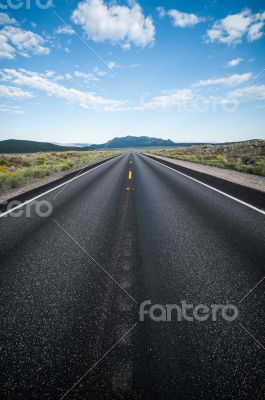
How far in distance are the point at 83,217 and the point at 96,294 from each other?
396cm

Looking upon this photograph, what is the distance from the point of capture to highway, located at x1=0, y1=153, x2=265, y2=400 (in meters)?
2.12

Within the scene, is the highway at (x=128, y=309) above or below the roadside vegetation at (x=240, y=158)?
above

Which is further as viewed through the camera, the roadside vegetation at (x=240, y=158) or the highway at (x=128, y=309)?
the roadside vegetation at (x=240, y=158)

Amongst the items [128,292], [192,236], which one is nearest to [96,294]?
[128,292]

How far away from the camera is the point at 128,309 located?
3.03 meters

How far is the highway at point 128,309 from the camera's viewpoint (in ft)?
6.96

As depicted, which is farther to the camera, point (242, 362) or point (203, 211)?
point (203, 211)

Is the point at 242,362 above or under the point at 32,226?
above

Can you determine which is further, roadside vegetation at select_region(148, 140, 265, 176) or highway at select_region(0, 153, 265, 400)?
roadside vegetation at select_region(148, 140, 265, 176)

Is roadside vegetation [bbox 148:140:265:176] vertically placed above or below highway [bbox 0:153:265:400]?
below

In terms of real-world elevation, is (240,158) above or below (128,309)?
below

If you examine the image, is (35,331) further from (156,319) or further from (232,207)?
(232,207)

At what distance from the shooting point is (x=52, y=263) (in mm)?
4332

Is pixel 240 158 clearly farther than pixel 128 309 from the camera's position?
Yes
